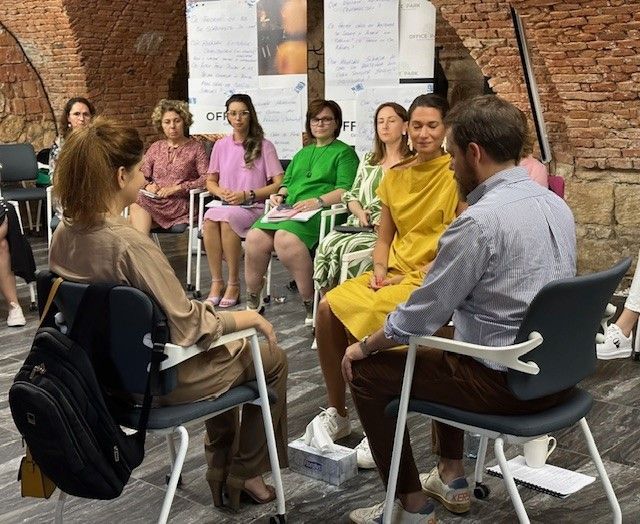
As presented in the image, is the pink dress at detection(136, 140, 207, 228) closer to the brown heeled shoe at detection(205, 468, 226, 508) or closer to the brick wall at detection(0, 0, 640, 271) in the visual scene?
the brick wall at detection(0, 0, 640, 271)

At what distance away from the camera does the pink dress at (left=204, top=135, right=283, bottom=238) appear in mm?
5586

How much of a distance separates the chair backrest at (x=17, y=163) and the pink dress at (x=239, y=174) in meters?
2.50

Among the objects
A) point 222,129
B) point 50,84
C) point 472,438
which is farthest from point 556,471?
point 50,84

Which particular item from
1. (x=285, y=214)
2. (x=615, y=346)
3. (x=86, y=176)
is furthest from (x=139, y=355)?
(x=285, y=214)

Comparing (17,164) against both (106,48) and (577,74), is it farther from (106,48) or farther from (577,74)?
(577,74)

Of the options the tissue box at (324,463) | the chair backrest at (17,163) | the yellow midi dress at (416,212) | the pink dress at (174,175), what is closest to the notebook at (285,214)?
the pink dress at (174,175)

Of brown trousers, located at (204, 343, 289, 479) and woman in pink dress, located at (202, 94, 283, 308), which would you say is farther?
woman in pink dress, located at (202, 94, 283, 308)

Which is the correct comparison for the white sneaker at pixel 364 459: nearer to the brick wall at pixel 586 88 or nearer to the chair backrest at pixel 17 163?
the brick wall at pixel 586 88

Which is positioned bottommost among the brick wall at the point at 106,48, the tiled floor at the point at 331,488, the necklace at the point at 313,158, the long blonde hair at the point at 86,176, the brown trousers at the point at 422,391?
the tiled floor at the point at 331,488

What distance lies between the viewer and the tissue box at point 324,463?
3021 mm

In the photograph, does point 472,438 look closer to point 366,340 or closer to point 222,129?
point 366,340

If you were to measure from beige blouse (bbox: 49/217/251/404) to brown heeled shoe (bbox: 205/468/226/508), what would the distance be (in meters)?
0.48

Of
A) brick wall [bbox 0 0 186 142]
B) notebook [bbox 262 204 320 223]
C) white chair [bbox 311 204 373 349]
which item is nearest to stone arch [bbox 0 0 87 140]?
brick wall [bbox 0 0 186 142]

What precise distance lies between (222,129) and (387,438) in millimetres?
5064
